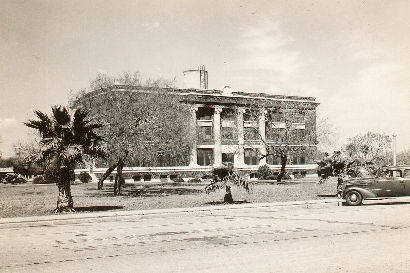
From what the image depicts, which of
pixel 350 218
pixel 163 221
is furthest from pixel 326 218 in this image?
pixel 163 221

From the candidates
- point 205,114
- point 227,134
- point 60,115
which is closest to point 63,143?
point 60,115

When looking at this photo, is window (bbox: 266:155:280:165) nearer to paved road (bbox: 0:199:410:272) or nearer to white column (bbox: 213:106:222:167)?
white column (bbox: 213:106:222:167)

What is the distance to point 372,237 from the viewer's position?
11906 mm

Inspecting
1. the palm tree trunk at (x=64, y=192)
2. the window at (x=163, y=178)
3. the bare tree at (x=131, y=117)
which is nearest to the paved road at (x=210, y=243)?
the palm tree trunk at (x=64, y=192)

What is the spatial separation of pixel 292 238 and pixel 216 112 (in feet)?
199

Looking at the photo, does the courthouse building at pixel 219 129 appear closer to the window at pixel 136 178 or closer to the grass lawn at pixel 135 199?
the window at pixel 136 178

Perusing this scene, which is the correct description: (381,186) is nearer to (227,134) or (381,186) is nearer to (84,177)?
(227,134)

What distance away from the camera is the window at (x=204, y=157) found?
234 ft

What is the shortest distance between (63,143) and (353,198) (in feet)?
45.4

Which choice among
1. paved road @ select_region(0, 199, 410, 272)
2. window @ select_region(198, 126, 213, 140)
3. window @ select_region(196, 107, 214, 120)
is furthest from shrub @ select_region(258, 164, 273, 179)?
paved road @ select_region(0, 199, 410, 272)

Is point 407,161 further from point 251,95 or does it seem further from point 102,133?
point 102,133

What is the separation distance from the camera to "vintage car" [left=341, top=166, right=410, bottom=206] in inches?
872

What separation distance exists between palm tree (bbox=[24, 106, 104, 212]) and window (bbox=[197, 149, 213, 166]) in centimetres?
5051

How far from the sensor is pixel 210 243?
11.5 m
